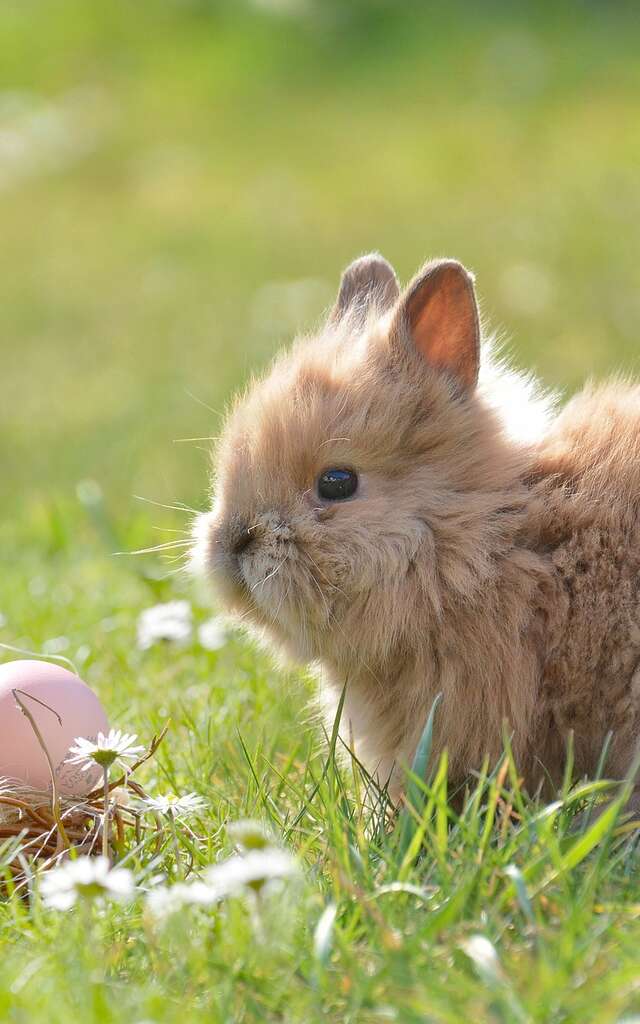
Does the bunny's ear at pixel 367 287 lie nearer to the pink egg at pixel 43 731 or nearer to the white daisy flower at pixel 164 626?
the white daisy flower at pixel 164 626

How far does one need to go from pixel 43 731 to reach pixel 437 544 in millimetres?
902

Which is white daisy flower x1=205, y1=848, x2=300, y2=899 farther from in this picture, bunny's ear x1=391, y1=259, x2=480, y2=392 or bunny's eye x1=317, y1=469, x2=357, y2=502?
bunny's ear x1=391, y1=259, x2=480, y2=392

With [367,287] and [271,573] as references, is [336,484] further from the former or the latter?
[367,287]

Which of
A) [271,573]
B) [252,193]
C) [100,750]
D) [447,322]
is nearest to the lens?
[100,750]

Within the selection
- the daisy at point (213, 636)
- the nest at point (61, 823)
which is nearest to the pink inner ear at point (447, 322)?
the nest at point (61, 823)

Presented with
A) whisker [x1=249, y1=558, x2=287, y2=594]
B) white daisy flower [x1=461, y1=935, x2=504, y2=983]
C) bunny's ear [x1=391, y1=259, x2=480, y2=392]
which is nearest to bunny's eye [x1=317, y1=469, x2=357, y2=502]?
whisker [x1=249, y1=558, x2=287, y2=594]

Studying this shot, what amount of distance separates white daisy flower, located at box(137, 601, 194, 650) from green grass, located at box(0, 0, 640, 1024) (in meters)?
0.13

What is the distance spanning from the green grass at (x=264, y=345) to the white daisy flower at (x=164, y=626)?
0.13m

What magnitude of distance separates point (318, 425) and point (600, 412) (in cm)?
66

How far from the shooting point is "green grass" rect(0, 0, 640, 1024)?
191 cm

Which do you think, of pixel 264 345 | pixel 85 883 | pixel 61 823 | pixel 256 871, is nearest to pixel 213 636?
pixel 61 823

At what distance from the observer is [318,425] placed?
8.96 ft

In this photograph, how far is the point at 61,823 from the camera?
242 cm

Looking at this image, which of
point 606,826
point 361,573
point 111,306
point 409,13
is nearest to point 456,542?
point 361,573
